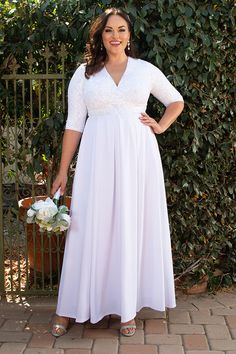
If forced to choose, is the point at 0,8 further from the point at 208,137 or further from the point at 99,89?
the point at 208,137

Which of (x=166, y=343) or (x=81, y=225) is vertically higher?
(x=81, y=225)

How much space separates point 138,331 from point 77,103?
5.25 ft

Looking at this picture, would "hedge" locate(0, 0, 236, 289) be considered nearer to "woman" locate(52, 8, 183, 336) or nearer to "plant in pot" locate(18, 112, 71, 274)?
"woman" locate(52, 8, 183, 336)

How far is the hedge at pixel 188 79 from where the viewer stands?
3.78 m

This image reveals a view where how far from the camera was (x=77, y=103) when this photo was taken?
11.6 ft

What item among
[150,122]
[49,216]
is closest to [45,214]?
[49,216]

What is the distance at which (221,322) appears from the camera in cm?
381

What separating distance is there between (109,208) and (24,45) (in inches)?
56.3

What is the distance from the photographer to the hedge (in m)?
3.78

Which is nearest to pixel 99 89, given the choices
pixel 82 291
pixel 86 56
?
pixel 86 56

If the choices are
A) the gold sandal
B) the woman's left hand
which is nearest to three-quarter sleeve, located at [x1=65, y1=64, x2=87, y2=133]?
the woman's left hand

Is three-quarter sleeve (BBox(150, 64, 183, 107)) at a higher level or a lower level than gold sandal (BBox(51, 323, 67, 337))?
higher

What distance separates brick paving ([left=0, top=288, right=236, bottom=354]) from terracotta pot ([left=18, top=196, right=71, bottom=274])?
380mm

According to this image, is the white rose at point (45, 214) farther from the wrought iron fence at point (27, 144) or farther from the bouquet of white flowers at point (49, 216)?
the wrought iron fence at point (27, 144)
